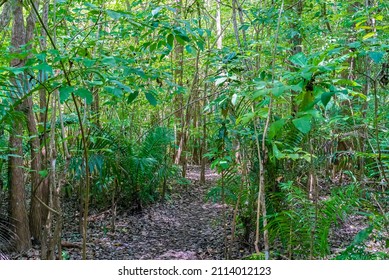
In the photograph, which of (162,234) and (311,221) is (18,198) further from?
(311,221)

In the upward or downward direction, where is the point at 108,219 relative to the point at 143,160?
downward

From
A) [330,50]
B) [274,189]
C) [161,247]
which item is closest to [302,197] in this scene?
[274,189]

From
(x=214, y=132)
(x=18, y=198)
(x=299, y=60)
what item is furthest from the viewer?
(x=214, y=132)

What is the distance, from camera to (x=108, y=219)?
21.0 ft

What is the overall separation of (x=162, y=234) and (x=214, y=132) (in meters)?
1.86

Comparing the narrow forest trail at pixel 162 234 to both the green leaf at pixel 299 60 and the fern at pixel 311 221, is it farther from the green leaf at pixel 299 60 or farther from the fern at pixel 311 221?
the green leaf at pixel 299 60

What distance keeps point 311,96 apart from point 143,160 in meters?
4.92

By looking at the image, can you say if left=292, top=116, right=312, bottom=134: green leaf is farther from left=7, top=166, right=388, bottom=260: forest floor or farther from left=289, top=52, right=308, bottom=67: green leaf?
left=7, top=166, right=388, bottom=260: forest floor

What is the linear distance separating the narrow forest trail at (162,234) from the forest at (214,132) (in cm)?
4

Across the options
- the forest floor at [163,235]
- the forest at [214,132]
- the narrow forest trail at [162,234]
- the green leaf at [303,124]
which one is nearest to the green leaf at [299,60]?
the forest at [214,132]

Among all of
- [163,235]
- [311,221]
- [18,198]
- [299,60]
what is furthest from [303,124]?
[163,235]

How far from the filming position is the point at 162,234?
5.79 metres

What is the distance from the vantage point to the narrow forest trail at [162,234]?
4868 mm
